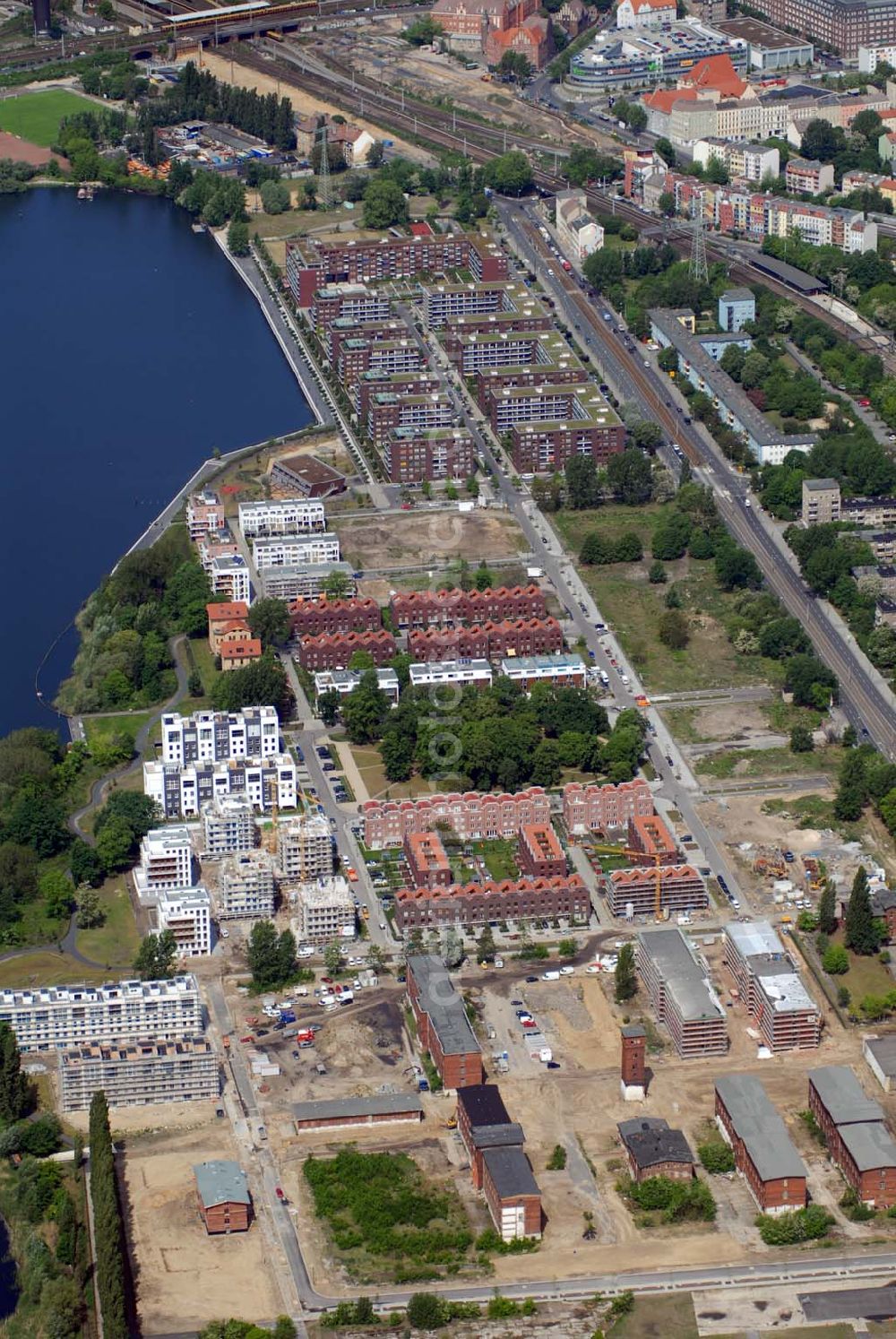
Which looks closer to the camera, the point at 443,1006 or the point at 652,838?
the point at 443,1006

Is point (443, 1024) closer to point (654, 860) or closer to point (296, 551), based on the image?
point (654, 860)

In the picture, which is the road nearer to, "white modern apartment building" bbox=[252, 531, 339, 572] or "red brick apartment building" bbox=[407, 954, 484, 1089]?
"white modern apartment building" bbox=[252, 531, 339, 572]

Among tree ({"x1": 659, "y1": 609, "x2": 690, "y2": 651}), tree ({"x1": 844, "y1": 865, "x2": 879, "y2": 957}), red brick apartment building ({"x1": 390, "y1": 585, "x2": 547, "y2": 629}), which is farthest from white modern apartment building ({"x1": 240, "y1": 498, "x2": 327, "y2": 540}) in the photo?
tree ({"x1": 844, "y1": 865, "x2": 879, "y2": 957})

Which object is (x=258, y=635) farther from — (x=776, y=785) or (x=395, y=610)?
(x=776, y=785)

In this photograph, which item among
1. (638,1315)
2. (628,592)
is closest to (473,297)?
(628,592)

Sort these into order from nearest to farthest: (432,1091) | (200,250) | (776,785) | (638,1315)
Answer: (638,1315) < (432,1091) < (776,785) < (200,250)

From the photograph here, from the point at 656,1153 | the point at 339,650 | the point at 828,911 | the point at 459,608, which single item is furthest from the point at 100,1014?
the point at 459,608
